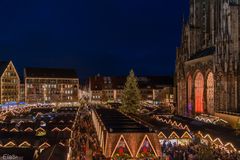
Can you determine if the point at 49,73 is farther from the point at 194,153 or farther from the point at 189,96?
the point at 194,153

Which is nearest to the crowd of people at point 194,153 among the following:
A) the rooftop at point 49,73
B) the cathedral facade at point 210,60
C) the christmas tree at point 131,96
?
the cathedral facade at point 210,60

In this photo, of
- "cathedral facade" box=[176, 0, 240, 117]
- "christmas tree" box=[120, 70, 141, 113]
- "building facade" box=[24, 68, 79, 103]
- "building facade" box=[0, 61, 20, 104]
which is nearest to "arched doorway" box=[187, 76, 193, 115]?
"cathedral facade" box=[176, 0, 240, 117]

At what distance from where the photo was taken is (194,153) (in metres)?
30.5

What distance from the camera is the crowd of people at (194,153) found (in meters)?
26.7

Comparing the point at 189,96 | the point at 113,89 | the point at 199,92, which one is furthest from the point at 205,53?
the point at 113,89

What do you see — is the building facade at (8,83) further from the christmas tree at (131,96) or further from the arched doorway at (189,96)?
the arched doorway at (189,96)

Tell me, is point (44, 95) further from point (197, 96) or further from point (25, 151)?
point (25, 151)

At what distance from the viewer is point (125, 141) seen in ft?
87.1

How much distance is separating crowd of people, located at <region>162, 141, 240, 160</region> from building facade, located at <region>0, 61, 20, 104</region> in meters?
81.3

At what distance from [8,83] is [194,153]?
90.7 meters

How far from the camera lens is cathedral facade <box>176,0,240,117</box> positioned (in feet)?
165

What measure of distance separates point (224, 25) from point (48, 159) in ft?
129

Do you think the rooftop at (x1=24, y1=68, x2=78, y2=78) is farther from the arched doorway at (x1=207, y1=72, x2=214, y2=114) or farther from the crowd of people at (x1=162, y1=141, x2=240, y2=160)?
the crowd of people at (x1=162, y1=141, x2=240, y2=160)

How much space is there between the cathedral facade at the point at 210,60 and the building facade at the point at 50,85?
70311 millimetres
